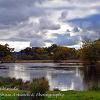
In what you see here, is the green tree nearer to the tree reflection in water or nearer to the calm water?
the tree reflection in water

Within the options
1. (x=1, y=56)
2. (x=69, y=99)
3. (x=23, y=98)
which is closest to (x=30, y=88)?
(x=23, y=98)

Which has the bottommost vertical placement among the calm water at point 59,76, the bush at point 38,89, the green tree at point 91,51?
the bush at point 38,89

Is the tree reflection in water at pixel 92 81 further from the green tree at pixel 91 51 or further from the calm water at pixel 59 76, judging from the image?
the green tree at pixel 91 51

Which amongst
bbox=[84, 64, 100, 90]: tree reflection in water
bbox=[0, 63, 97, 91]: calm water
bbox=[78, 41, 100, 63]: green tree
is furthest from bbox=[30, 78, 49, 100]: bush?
bbox=[78, 41, 100, 63]: green tree

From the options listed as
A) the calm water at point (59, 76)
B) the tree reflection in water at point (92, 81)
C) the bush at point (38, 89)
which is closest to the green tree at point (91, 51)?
the tree reflection in water at point (92, 81)

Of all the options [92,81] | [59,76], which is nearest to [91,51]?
[59,76]

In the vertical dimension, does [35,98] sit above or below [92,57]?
below

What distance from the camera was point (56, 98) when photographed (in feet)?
89.6

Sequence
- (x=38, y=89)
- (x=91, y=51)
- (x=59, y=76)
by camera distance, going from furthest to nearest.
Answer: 1. (x=91, y=51)
2. (x=59, y=76)
3. (x=38, y=89)

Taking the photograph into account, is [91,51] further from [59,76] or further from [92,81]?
[92,81]

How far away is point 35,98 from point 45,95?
106 cm

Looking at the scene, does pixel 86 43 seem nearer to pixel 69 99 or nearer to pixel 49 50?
pixel 49 50

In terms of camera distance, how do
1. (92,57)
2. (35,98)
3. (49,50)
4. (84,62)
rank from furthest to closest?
(49,50)
(84,62)
(92,57)
(35,98)

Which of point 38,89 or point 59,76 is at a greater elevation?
point 59,76
